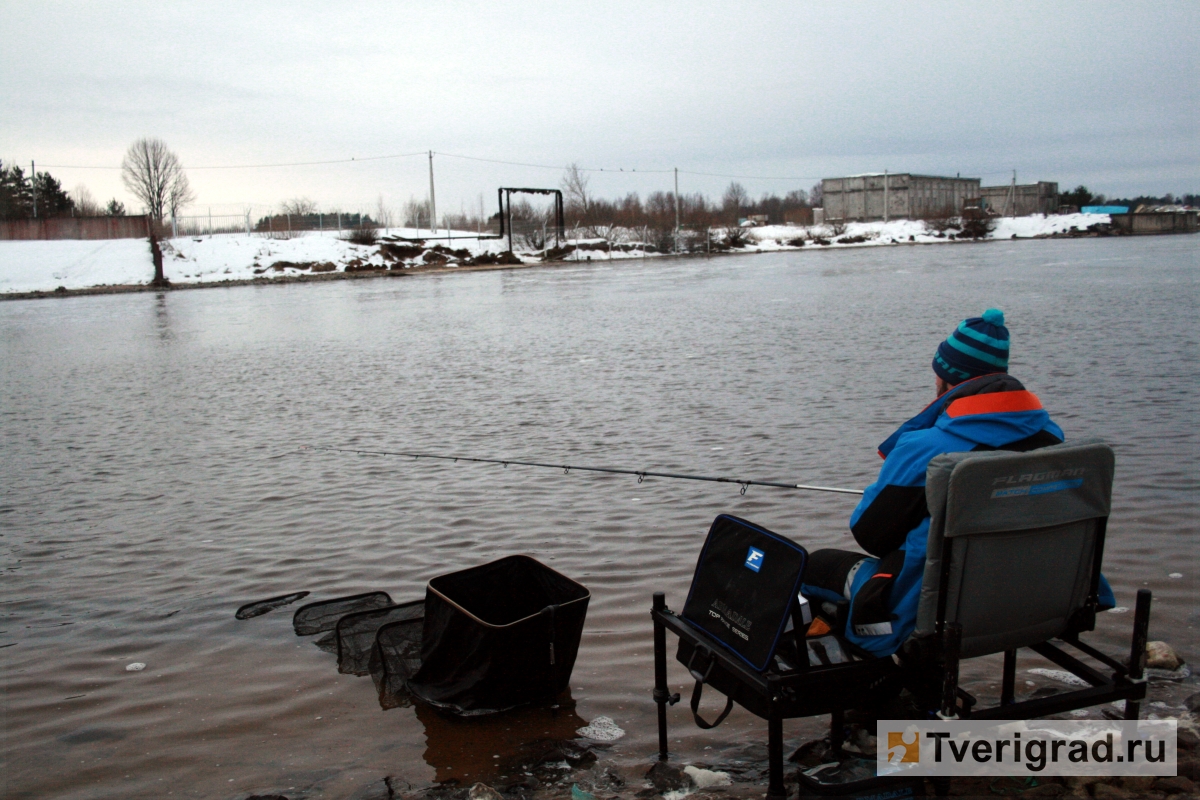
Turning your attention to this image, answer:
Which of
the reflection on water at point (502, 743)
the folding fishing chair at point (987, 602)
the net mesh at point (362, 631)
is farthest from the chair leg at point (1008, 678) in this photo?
the net mesh at point (362, 631)

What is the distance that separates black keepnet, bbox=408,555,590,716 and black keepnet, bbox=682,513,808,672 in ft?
2.60

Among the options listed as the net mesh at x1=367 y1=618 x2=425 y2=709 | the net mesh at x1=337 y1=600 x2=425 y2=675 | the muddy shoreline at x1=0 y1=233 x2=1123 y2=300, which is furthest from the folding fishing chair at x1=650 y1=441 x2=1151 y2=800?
the muddy shoreline at x1=0 y1=233 x2=1123 y2=300

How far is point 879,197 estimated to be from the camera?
122312mm

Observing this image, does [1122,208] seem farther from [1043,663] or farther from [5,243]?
[1043,663]

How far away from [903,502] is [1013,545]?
0.32m

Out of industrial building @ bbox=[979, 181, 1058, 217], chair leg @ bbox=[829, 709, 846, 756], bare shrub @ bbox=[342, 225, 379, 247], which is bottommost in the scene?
chair leg @ bbox=[829, 709, 846, 756]

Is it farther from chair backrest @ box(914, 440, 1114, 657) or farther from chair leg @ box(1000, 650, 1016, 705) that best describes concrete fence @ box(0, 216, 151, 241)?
chair backrest @ box(914, 440, 1114, 657)

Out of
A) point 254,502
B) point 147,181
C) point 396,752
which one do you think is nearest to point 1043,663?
point 396,752

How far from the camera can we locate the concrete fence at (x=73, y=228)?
58.9 m

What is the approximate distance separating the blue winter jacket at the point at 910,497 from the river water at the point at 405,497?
1073 mm

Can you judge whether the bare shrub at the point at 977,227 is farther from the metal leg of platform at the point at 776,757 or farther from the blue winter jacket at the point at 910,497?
the metal leg of platform at the point at 776,757

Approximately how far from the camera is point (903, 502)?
2867 millimetres

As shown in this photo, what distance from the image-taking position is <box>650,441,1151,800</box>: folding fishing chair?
2.65m

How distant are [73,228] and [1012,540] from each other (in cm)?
6703
